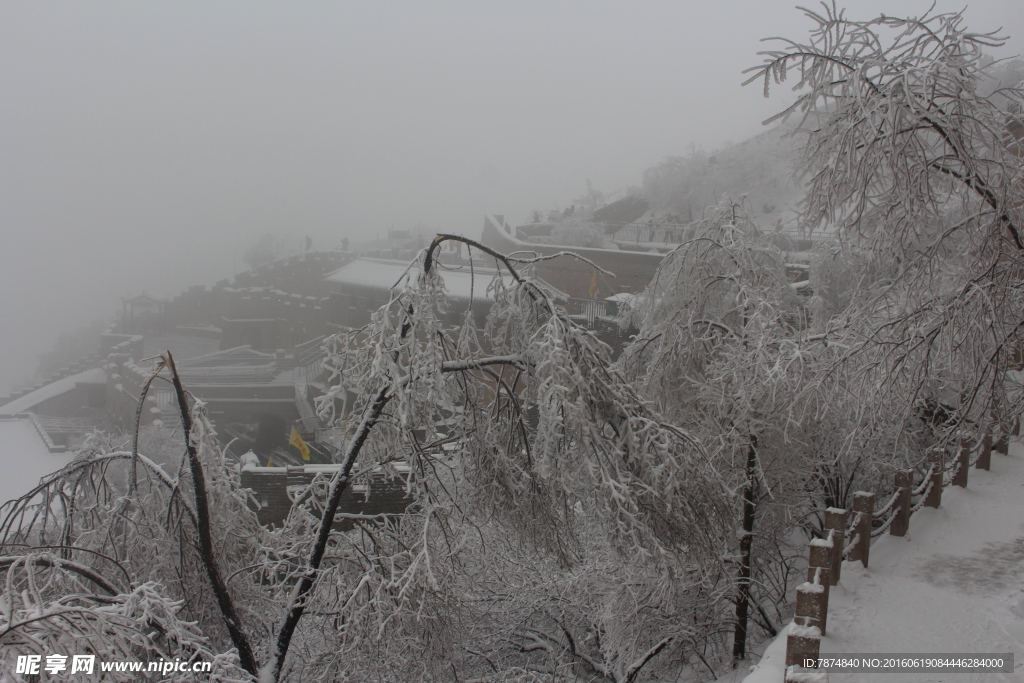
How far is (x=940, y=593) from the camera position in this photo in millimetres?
3348

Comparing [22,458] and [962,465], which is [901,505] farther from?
[22,458]

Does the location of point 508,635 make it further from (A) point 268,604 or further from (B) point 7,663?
(B) point 7,663

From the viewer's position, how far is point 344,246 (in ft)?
33.7

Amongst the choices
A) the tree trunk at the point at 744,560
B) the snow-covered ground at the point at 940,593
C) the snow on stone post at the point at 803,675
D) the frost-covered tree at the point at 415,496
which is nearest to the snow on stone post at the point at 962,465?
the snow-covered ground at the point at 940,593

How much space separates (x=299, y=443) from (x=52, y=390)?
3053 millimetres

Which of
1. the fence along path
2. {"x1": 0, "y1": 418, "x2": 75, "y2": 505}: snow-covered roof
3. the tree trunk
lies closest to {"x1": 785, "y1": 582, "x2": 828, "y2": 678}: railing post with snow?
the fence along path

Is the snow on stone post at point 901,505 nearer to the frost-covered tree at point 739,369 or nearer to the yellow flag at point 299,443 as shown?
the frost-covered tree at point 739,369

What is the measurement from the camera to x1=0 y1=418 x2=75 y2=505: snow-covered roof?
502 cm

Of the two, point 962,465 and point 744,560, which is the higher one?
point 962,465

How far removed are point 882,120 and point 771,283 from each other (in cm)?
286

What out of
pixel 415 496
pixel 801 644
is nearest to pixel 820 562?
pixel 801 644

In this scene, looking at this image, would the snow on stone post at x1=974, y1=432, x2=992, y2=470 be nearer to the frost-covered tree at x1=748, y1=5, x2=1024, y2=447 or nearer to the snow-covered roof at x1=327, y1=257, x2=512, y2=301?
the frost-covered tree at x1=748, y1=5, x2=1024, y2=447

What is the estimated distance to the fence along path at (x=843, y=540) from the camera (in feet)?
7.66

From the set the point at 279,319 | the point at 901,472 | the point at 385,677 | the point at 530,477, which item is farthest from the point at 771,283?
the point at 279,319
